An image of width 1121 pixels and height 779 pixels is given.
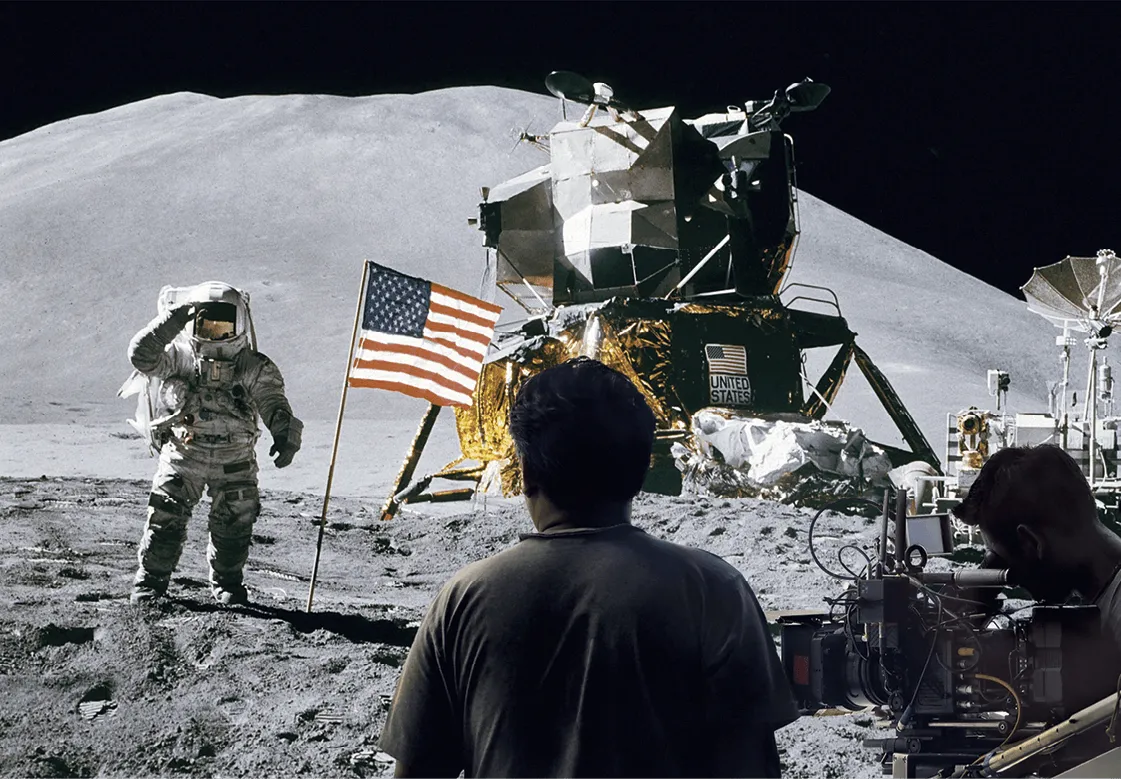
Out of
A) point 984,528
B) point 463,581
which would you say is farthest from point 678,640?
point 984,528

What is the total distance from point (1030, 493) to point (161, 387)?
3661 millimetres

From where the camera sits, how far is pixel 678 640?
4.14 ft

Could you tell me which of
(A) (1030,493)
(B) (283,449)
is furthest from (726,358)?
(A) (1030,493)

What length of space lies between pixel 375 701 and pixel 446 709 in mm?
3132

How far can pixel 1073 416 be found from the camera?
8.38 meters

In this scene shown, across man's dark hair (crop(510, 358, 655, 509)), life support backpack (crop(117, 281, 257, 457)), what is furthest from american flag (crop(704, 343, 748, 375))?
man's dark hair (crop(510, 358, 655, 509))

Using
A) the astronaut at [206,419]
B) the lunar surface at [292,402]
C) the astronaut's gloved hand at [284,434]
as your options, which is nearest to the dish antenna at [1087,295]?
the lunar surface at [292,402]

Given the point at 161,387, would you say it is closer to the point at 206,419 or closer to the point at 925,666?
the point at 206,419

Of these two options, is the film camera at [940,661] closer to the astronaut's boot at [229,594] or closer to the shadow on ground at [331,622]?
the shadow on ground at [331,622]

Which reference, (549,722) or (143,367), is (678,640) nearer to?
(549,722)

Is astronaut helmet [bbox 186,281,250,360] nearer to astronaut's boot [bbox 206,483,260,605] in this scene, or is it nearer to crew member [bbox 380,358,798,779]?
astronaut's boot [bbox 206,483,260,605]

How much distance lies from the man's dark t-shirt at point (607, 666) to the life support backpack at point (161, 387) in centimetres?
371

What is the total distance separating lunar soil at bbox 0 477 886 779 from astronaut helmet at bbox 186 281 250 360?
3.34 feet

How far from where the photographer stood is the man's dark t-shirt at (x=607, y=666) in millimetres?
1258
